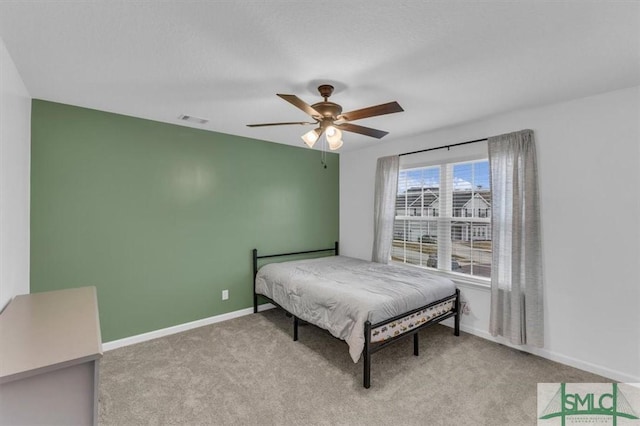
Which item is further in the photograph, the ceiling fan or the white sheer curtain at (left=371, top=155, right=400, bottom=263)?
the white sheer curtain at (left=371, top=155, right=400, bottom=263)

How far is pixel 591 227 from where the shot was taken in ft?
8.18

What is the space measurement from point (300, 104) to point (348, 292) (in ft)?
5.50

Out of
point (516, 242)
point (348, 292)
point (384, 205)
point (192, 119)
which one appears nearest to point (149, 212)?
point (192, 119)

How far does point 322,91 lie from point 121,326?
3.07 meters

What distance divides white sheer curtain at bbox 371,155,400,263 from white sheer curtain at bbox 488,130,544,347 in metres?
1.28

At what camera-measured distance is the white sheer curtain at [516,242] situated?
8.94ft

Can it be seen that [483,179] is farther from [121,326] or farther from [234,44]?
[121,326]

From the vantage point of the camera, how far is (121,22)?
1525 millimetres

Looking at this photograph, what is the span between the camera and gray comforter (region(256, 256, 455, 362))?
2404mm

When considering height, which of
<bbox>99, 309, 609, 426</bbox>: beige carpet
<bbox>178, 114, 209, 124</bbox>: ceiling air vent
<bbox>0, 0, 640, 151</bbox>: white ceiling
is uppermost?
<bbox>178, 114, 209, 124</bbox>: ceiling air vent

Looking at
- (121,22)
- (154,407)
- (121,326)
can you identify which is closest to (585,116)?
(121,22)

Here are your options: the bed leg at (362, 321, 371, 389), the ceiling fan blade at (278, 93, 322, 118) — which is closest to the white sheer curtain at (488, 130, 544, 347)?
the bed leg at (362, 321, 371, 389)

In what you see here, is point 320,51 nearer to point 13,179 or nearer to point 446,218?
point 13,179

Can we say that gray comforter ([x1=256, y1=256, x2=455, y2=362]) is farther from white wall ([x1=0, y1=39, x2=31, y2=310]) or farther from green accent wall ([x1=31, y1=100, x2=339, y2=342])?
white wall ([x1=0, y1=39, x2=31, y2=310])
